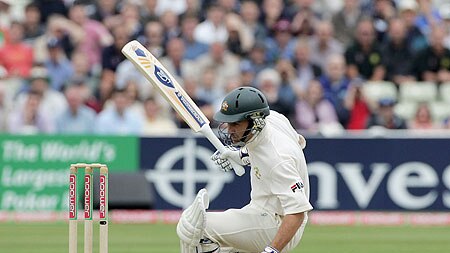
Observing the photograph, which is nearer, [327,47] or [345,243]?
[345,243]

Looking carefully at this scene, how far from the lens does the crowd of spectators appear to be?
41.2 ft

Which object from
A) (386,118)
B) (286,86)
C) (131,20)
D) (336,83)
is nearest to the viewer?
(386,118)

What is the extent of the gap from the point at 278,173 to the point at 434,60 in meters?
8.37

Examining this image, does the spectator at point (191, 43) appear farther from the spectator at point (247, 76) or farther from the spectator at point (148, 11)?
the spectator at point (247, 76)

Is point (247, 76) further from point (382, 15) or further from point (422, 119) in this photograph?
point (382, 15)

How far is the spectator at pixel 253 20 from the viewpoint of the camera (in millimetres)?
13812

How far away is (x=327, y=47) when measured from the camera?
45.0 ft

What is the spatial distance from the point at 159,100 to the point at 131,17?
1296 mm

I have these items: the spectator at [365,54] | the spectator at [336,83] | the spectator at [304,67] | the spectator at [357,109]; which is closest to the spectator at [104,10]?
the spectator at [304,67]

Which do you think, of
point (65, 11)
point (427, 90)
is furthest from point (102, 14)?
point (427, 90)

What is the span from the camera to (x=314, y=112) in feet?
42.3

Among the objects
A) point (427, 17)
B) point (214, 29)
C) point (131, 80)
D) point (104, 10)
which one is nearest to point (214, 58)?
point (214, 29)

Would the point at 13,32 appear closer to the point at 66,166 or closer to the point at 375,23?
the point at 66,166

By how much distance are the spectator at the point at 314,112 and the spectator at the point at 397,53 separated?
1.12 meters
